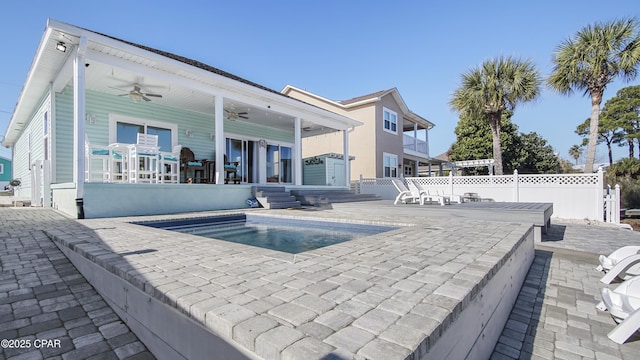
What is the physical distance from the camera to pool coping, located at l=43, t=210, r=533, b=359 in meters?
1.22

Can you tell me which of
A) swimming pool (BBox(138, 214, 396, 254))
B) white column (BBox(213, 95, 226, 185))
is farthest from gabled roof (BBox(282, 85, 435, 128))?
swimming pool (BBox(138, 214, 396, 254))

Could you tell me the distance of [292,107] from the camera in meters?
10.1

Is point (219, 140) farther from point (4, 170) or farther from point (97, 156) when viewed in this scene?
point (4, 170)

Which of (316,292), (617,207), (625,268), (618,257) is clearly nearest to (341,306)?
(316,292)

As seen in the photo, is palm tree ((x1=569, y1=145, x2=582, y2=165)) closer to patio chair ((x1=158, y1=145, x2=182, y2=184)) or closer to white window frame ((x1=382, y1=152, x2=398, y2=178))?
white window frame ((x1=382, y1=152, x2=398, y2=178))

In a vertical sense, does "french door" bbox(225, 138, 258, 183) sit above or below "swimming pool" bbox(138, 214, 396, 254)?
above

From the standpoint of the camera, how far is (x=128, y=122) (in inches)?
339

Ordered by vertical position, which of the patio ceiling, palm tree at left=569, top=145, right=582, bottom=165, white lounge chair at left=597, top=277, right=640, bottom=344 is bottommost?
white lounge chair at left=597, top=277, right=640, bottom=344

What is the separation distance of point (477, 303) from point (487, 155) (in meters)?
24.5

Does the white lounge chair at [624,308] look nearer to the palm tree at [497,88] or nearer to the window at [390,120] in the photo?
the palm tree at [497,88]

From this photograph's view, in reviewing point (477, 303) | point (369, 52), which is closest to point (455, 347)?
point (477, 303)

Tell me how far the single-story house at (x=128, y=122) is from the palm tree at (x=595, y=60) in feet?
32.8

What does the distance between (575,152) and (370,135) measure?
36.2 m

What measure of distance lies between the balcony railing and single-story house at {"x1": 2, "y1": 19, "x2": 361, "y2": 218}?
971 cm
